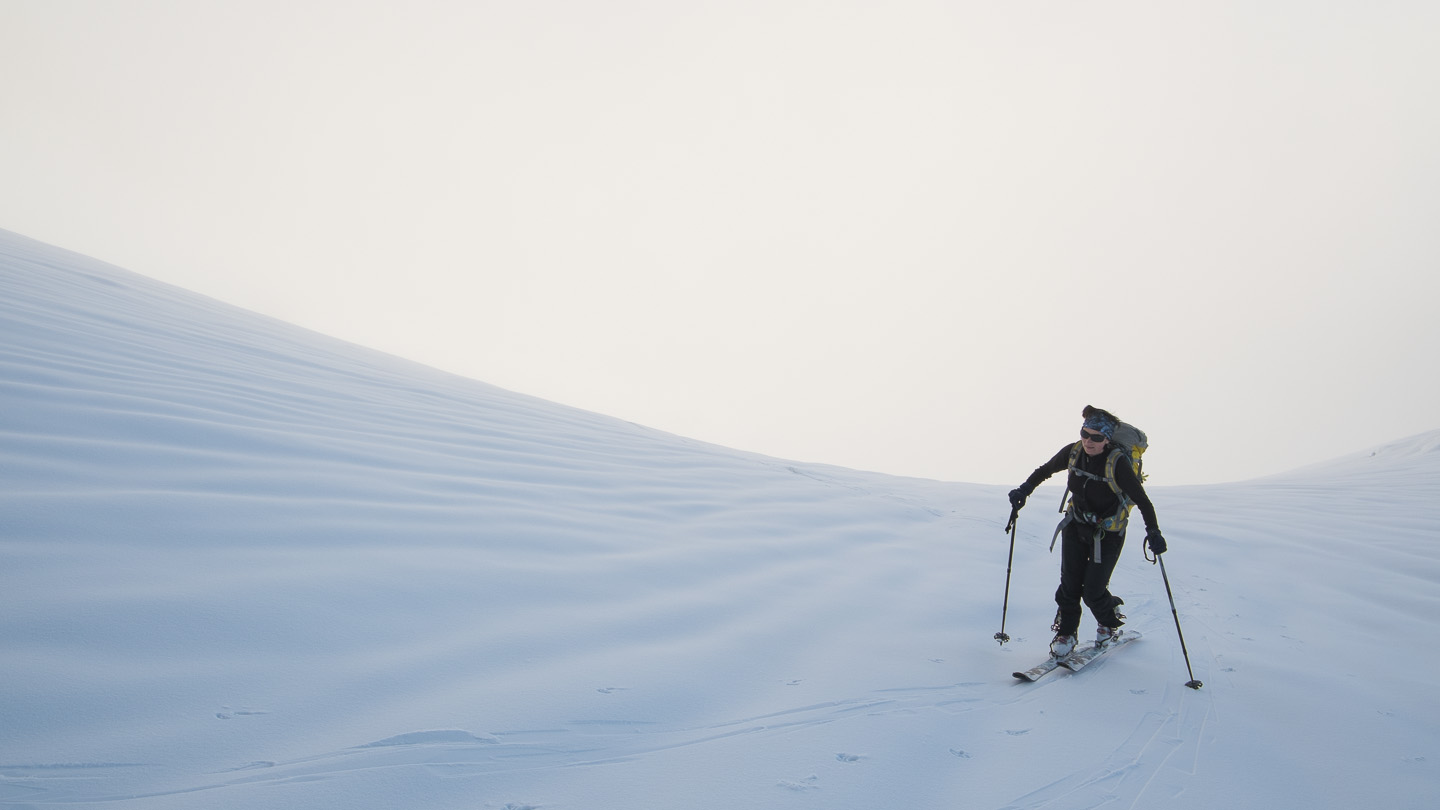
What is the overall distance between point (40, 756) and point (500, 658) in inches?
55.2

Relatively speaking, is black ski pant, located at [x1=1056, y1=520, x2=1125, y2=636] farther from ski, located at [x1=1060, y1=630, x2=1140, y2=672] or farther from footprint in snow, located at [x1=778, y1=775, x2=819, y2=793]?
footprint in snow, located at [x1=778, y1=775, x2=819, y2=793]

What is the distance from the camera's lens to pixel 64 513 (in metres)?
3.16

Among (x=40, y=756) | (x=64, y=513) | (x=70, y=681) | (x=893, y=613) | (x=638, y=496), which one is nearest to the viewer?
(x=40, y=756)

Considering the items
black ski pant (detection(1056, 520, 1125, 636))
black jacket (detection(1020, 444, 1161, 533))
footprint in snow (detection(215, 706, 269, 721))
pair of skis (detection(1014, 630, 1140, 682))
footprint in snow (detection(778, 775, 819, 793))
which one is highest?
black jacket (detection(1020, 444, 1161, 533))

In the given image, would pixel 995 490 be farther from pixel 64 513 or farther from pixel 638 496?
pixel 64 513

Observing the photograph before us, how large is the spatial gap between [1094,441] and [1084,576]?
30.1 inches

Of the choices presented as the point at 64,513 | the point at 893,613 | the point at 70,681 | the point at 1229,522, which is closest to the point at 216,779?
the point at 70,681

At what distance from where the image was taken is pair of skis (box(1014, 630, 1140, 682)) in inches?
139

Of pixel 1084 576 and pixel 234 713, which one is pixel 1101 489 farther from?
pixel 234 713

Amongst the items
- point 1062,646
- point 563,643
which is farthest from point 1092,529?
point 563,643

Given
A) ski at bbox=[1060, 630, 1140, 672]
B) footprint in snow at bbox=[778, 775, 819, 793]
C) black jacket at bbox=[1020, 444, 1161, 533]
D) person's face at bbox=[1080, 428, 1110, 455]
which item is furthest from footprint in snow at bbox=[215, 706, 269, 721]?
person's face at bbox=[1080, 428, 1110, 455]

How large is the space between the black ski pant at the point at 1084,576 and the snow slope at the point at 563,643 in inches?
10.9

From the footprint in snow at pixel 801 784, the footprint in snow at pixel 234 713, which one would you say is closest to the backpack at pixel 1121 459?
the footprint in snow at pixel 801 784

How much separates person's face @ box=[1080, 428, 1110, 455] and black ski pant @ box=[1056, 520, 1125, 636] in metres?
0.42
